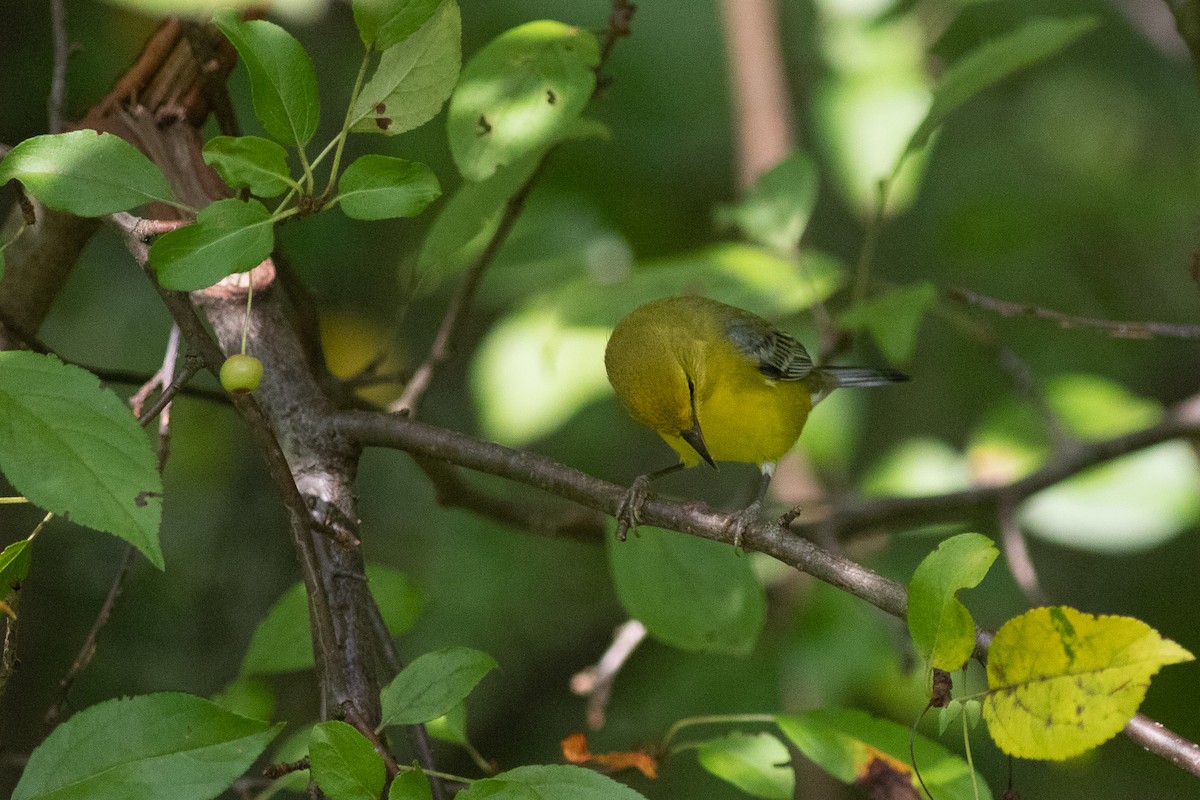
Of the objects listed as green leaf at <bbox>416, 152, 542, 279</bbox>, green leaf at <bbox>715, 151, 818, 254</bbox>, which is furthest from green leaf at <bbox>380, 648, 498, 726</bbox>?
green leaf at <bbox>715, 151, 818, 254</bbox>

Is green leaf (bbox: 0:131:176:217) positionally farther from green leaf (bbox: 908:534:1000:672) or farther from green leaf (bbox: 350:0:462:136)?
green leaf (bbox: 908:534:1000:672)

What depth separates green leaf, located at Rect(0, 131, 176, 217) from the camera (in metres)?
1.51

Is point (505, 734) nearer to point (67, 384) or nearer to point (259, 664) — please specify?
point (259, 664)

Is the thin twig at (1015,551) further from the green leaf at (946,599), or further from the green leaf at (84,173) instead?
the green leaf at (84,173)

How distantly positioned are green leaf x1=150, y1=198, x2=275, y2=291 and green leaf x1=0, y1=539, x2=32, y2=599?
41 cm

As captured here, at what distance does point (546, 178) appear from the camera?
467cm

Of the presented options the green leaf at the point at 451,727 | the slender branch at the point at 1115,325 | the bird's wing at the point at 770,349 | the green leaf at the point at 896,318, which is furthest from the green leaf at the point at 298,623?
the bird's wing at the point at 770,349

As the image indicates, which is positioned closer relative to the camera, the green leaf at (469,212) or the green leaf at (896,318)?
the green leaf at (469,212)

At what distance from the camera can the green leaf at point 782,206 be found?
3354 mm

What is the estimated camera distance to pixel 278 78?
1.60 meters

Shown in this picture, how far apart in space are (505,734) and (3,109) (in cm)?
328

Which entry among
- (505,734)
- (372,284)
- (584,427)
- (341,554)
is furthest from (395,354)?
(341,554)

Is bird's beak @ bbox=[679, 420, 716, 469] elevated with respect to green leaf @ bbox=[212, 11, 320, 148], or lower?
lower

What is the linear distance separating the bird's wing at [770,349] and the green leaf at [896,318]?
0.89 meters
